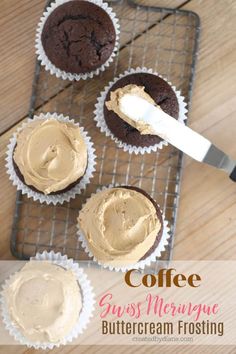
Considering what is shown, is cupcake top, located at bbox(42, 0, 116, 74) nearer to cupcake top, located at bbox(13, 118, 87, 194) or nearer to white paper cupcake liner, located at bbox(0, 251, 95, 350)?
cupcake top, located at bbox(13, 118, 87, 194)

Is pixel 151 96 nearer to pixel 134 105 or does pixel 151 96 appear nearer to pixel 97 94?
pixel 134 105

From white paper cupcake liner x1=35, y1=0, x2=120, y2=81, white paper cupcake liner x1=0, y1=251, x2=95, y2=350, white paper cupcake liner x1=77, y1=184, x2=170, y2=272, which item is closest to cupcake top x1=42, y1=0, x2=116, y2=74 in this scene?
white paper cupcake liner x1=35, y1=0, x2=120, y2=81

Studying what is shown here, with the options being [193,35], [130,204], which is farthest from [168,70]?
[130,204]

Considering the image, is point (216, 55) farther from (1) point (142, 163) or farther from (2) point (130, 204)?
(2) point (130, 204)

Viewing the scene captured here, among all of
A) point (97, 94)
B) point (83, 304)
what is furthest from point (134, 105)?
point (83, 304)

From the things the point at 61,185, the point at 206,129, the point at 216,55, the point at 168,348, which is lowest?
the point at 168,348
